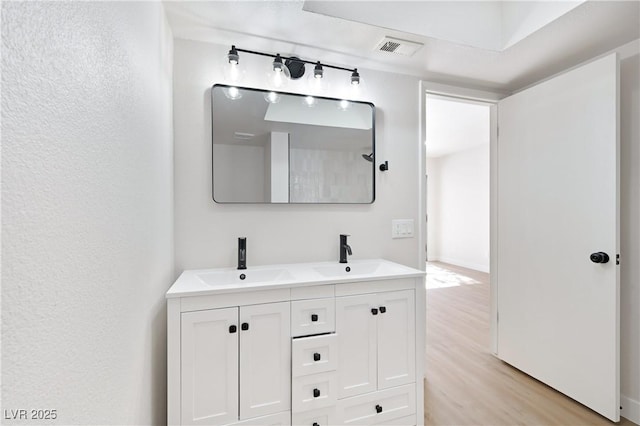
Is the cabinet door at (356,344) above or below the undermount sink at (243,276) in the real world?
below

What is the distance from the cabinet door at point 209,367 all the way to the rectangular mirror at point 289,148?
75cm

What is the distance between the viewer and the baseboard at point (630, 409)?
1668 millimetres

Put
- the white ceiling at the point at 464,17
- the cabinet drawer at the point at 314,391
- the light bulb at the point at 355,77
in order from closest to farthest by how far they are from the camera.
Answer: the cabinet drawer at the point at 314,391 → the white ceiling at the point at 464,17 → the light bulb at the point at 355,77

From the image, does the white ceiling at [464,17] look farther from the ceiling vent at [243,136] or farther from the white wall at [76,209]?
the white wall at [76,209]

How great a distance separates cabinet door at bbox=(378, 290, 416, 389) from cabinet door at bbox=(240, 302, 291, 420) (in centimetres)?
53

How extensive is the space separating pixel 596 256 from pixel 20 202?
2544 millimetres

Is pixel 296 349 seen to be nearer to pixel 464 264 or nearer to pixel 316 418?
pixel 316 418

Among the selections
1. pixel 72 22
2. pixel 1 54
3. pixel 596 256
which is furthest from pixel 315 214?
pixel 596 256

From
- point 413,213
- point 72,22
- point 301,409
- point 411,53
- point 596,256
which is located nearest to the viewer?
point 72,22

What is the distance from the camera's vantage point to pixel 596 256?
172 cm

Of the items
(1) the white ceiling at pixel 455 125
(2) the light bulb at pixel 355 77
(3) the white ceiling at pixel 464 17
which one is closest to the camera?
(3) the white ceiling at pixel 464 17

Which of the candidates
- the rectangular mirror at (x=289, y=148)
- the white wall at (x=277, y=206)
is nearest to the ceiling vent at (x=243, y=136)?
the rectangular mirror at (x=289, y=148)

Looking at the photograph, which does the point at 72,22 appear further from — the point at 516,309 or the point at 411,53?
the point at 516,309

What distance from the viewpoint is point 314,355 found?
4.63 feet
